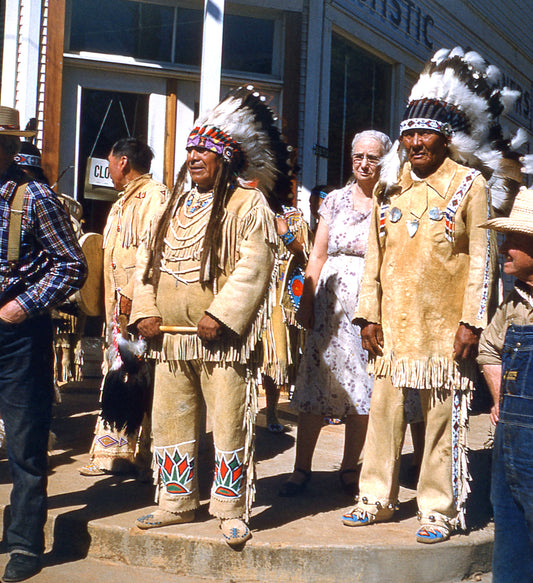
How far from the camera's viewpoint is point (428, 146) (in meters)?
4.16

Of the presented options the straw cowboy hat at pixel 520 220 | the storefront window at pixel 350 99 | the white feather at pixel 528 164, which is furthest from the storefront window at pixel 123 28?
the straw cowboy hat at pixel 520 220

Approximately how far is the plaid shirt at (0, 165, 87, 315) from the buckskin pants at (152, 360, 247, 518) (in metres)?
0.66

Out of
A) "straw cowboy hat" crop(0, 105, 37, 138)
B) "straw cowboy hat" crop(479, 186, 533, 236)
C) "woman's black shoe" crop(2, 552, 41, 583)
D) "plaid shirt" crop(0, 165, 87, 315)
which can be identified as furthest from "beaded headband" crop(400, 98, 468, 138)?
"woman's black shoe" crop(2, 552, 41, 583)

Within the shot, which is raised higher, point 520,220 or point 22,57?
point 22,57

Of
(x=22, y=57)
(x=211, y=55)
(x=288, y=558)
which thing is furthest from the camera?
(x=22, y=57)

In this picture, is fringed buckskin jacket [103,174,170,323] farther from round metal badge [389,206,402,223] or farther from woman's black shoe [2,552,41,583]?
woman's black shoe [2,552,41,583]

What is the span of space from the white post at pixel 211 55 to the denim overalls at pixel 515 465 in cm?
459

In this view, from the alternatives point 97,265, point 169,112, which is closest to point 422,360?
point 97,265

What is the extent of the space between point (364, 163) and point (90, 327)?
4281 millimetres

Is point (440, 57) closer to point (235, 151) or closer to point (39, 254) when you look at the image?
point (235, 151)

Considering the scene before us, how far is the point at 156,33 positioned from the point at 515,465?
6302 millimetres

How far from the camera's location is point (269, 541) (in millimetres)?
3967

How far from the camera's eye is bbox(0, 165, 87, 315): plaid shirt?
383 cm

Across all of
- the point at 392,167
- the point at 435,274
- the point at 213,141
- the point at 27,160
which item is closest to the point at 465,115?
the point at 392,167
